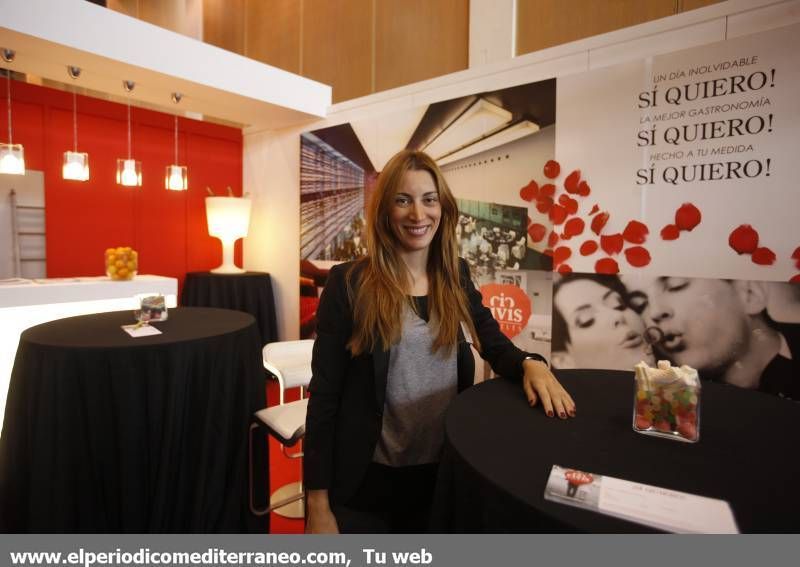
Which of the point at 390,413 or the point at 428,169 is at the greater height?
A: the point at 428,169

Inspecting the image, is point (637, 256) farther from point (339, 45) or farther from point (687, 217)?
point (339, 45)

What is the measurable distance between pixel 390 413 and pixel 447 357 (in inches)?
9.1

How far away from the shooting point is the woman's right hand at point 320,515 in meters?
1.26

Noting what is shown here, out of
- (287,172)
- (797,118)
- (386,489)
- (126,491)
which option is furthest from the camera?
(287,172)

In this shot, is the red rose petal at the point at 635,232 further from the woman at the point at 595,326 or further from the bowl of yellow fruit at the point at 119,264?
the bowl of yellow fruit at the point at 119,264

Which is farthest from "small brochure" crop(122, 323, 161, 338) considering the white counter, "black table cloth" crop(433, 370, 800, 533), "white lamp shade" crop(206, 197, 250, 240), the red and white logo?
"white lamp shade" crop(206, 197, 250, 240)

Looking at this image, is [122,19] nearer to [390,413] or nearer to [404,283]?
[404,283]

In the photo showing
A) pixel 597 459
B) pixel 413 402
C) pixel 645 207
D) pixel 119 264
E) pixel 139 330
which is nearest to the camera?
pixel 597 459

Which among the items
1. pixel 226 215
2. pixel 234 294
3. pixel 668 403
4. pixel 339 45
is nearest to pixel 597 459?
pixel 668 403

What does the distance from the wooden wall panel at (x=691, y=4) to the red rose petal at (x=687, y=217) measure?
1.23 metres

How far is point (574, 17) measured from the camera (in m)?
3.40

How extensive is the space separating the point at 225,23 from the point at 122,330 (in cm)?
554

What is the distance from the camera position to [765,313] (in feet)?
8.20

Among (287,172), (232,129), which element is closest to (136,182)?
(287,172)
